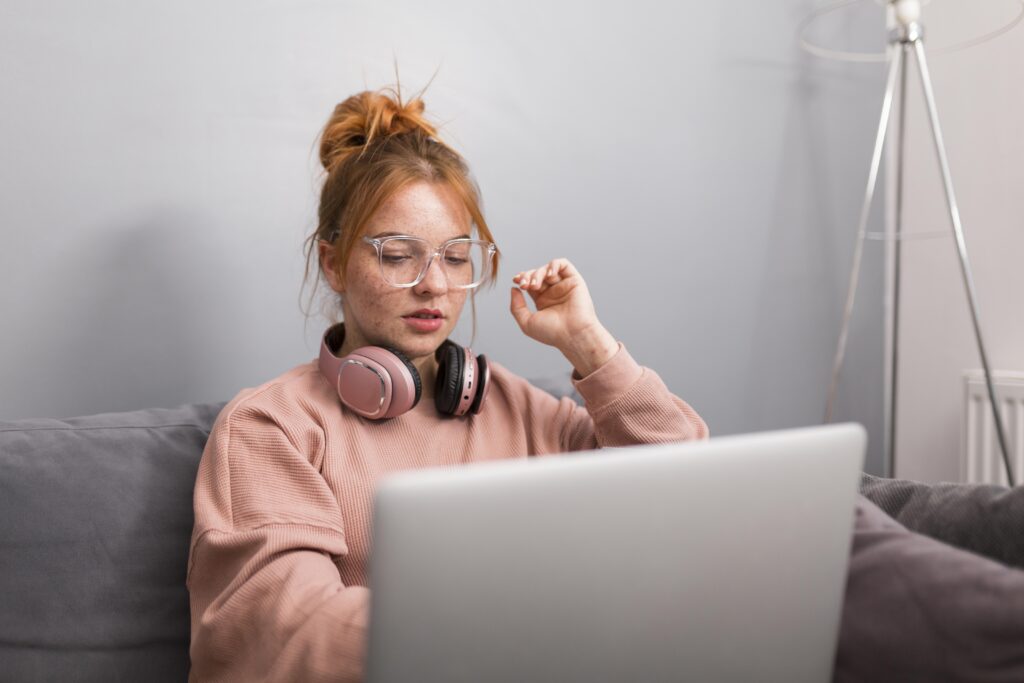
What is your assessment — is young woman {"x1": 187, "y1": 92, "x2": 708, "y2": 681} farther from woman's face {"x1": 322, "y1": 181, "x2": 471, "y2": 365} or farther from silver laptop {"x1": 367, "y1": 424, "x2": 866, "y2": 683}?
silver laptop {"x1": 367, "y1": 424, "x2": 866, "y2": 683}

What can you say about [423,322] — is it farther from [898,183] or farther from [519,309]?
[898,183]

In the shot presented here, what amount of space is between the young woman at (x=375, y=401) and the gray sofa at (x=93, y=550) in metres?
0.10

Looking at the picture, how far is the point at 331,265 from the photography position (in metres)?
1.47

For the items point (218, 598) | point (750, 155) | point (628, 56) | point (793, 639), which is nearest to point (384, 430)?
point (218, 598)

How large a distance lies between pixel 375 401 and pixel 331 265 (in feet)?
0.98

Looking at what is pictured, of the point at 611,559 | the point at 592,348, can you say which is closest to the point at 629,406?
the point at 592,348

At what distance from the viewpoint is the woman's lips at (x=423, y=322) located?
4.60 ft

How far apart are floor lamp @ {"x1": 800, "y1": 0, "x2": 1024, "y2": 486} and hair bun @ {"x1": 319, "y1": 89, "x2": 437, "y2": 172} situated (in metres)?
1.27

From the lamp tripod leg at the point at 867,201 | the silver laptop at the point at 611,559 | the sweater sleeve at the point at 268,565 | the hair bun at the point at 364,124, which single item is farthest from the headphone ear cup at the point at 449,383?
the lamp tripod leg at the point at 867,201

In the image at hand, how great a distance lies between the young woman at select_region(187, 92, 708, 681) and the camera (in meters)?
1.10

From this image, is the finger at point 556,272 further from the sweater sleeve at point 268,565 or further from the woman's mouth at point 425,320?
the sweater sleeve at point 268,565

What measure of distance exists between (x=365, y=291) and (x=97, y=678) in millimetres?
645

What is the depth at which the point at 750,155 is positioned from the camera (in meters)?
2.44

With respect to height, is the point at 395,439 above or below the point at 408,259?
below
